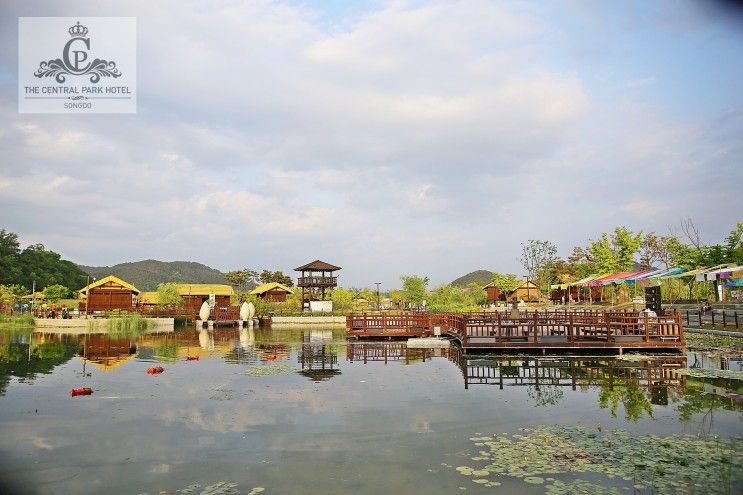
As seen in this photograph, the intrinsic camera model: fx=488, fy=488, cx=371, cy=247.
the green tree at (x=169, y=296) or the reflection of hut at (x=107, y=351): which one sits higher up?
the green tree at (x=169, y=296)

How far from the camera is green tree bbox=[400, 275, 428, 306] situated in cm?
6056

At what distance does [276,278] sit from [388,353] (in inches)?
3061

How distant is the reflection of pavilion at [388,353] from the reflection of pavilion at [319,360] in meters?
0.96

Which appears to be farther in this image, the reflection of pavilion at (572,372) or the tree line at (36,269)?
the tree line at (36,269)

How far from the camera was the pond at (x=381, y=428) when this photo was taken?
7316 millimetres

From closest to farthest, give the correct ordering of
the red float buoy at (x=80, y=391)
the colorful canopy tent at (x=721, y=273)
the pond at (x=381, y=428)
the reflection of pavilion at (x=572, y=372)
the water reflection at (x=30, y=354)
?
the pond at (x=381, y=428), the red float buoy at (x=80, y=391), the reflection of pavilion at (x=572, y=372), the water reflection at (x=30, y=354), the colorful canopy tent at (x=721, y=273)

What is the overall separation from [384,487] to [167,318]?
4298cm

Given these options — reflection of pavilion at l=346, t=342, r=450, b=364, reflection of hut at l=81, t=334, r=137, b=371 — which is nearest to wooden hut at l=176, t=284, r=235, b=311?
reflection of hut at l=81, t=334, r=137, b=371

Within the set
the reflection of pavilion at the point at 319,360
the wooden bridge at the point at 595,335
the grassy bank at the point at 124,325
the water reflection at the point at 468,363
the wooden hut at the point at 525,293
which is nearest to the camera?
the water reflection at the point at 468,363

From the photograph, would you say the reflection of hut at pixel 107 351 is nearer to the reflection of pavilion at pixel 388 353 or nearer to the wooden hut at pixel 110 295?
the reflection of pavilion at pixel 388 353

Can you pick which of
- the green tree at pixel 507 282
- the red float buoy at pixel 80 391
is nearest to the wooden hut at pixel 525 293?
the green tree at pixel 507 282

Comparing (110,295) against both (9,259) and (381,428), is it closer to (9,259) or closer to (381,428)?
(9,259)

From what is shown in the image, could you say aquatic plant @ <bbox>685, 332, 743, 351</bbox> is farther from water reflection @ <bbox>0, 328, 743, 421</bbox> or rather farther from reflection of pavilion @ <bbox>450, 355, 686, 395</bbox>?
reflection of pavilion @ <bbox>450, 355, 686, 395</bbox>

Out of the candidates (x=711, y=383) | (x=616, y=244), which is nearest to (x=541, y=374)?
(x=711, y=383)
